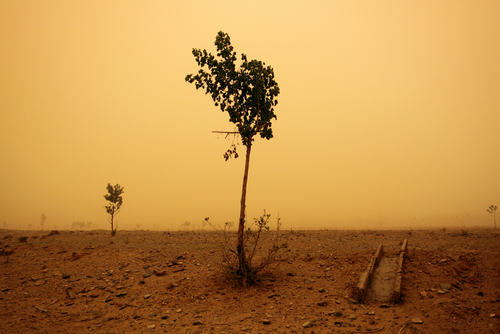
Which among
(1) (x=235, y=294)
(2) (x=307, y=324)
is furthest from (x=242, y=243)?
(2) (x=307, y=324)

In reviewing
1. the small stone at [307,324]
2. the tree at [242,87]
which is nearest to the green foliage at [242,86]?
the tree at [242,87]

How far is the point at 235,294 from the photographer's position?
30.5 ft

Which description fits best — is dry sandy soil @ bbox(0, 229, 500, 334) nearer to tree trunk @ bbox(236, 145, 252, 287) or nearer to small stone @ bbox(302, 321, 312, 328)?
small stone @ bbox(302, 321, 312, 328)

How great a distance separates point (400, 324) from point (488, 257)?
6.08 m

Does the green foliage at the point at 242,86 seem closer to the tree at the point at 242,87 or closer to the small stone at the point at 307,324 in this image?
the tree at the point at 242,87

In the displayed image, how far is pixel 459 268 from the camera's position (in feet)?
31.2

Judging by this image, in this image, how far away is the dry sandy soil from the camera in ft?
23.8

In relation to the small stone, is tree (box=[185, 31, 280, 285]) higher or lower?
higher

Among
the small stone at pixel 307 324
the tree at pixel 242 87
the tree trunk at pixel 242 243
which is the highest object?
the tree at pixel 242 87

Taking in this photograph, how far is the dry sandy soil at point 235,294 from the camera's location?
7242 millimetres

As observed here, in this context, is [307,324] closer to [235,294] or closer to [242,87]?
[235,294]

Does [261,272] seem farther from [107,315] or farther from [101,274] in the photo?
[101,274]

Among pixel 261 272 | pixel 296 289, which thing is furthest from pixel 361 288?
pixel 261 272

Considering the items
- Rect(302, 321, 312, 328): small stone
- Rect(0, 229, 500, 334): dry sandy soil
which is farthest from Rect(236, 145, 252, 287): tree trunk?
Rect(302, 321, 312, 328): small stone
